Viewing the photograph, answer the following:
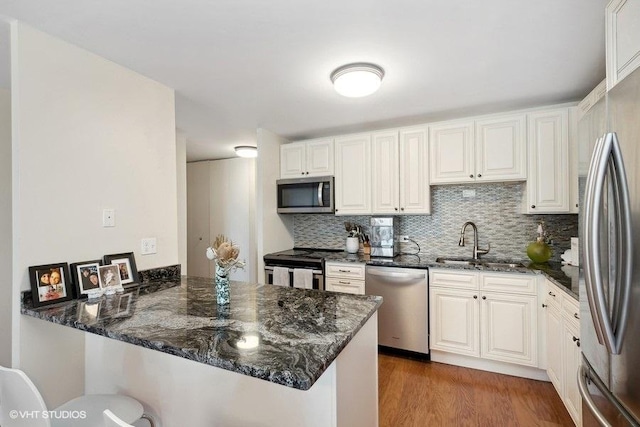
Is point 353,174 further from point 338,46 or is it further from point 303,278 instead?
point 338,46

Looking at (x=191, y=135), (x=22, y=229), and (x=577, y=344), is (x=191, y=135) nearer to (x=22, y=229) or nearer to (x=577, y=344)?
(x=22, y=229)

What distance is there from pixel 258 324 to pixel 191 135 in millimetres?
3019

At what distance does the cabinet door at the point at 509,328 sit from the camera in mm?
2332

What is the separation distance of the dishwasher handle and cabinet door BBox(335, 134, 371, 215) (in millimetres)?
650

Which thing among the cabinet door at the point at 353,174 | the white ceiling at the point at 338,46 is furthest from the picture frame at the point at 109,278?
the cabinet door at the point at 353,174

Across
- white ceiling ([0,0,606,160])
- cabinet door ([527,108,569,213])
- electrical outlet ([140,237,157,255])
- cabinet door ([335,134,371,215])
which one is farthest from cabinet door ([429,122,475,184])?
electrical outlet ([140,237,157,255])

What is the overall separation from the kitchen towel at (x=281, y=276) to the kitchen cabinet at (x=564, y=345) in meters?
2.25

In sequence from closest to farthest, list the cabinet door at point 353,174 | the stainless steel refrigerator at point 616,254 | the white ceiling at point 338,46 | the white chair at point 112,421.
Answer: the white chair at point 112,421 < the stainless steel refrigerator at point 616,254 < the white ceiling at point 338,46 < the cabinet door at point 353,174

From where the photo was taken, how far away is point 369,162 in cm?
315

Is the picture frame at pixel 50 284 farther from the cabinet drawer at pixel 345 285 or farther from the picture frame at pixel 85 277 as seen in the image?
the cabinet drawer at pixel 345 285

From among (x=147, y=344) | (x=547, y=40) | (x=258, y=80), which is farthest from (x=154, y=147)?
(x=547, y=40)

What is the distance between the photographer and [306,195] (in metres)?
3.40

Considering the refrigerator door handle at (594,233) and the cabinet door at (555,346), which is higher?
the refrigerator door handle at (594,233)

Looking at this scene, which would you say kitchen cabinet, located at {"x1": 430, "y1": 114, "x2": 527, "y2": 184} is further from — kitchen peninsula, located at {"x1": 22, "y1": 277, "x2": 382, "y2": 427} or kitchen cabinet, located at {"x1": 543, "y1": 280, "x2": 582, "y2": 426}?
kitchen peninsula, located at {"x1": 22, "y1": 277, "x2": 382, "y2": 427}
